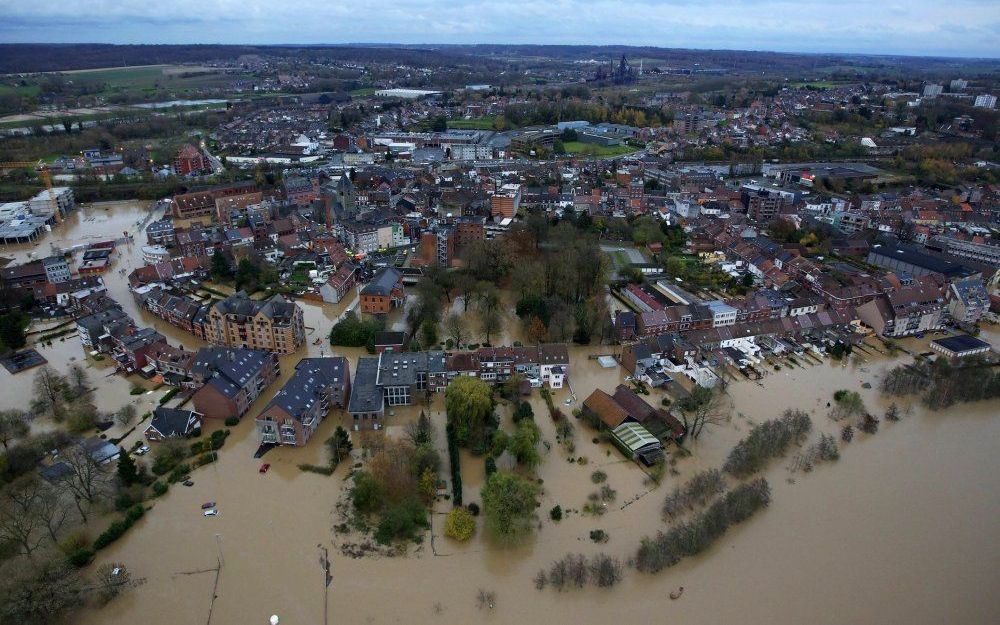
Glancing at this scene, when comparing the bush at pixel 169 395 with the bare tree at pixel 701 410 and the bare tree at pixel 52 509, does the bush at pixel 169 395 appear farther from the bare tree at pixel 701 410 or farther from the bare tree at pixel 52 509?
the bare tree at pixel 701 410

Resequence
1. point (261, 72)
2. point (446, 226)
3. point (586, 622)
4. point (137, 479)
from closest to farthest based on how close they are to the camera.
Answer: point (586, 622) < point (137, 479) < point (446, 226) < point (261, 72)

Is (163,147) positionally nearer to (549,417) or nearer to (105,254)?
(105,254)

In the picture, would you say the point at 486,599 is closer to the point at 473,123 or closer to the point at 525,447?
the point at 525,447

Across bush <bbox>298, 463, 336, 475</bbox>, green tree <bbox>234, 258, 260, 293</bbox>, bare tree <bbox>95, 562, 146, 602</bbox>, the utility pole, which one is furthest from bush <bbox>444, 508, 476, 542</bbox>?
green tree <bbox>234, 258, 260, 293</bbox>

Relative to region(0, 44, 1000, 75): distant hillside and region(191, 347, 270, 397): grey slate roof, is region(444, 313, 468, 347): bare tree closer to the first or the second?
region(191, 347, 270, 397): grey slate roof

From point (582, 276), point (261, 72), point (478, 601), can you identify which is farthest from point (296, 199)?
point (261, 72)

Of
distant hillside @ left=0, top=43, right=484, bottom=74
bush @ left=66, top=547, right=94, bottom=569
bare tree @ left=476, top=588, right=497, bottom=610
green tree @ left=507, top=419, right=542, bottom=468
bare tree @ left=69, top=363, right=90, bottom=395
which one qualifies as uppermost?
distant hillside @ left=0, top=43, right=484, bottom=74
